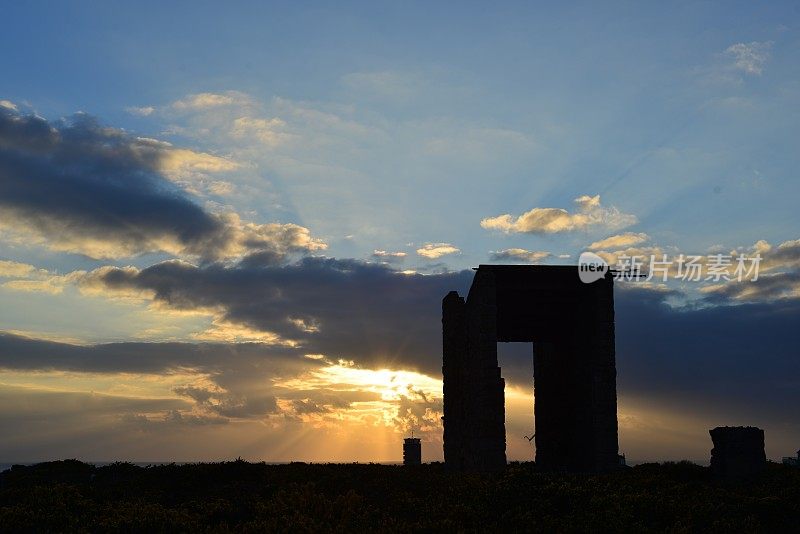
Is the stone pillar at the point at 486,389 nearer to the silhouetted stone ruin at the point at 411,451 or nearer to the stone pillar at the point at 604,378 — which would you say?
the stone pillar at the point at 604,378

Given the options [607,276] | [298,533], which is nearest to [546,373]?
[607,276]

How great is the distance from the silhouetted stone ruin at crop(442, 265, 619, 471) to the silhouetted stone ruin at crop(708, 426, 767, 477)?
684 cm

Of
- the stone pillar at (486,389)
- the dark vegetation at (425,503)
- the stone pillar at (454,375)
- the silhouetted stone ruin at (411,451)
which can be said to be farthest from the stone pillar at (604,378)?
the silhouetted stone ruin at (411,451)

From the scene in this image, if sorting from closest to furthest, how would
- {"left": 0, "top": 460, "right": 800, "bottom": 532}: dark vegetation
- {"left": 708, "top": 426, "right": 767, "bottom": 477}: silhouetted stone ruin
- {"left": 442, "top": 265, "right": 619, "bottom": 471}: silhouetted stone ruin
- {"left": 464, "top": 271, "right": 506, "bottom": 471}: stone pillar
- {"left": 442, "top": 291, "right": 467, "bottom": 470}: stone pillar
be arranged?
1. {"left": 0, "top": 460, "right": 800, "bottom": 532}: dark vegetation
2. {"left": 708, "top": 426, "right": 767, "bottom": 477}: silhouetted stone ruin
3. {"left": 464, "top": 271, "right": 506, "bottom": 471}: stone pillar
4. {"left": 442, "top": 265, "right": 619, "bottom": 471}: silhouetted stone ruin
5. {"left": 442, "top": 291, "right": 467, "bottom": 470}: stone pillar

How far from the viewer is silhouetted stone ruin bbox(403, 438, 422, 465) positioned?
154 ft

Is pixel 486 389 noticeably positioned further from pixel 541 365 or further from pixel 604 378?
pixel 541 365

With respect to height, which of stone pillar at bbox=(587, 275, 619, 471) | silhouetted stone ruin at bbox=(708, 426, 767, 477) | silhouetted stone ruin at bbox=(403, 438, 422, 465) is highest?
stone pillar at bbox=(587, 275, 619, 471)

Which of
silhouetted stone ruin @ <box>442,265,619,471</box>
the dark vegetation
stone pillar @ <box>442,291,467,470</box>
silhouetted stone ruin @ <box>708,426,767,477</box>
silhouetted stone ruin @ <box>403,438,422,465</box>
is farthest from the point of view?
silhouetted stone ruin @ <box>403,438,422,465</box>

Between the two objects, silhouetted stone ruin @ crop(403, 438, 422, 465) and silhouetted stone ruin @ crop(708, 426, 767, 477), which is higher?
silhouetted stone ruin @ crop(708, 426, 767, 477)

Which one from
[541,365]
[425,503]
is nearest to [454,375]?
[541,365]

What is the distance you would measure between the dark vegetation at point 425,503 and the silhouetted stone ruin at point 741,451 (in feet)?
1.64

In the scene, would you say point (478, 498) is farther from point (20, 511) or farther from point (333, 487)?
point (20, 511)

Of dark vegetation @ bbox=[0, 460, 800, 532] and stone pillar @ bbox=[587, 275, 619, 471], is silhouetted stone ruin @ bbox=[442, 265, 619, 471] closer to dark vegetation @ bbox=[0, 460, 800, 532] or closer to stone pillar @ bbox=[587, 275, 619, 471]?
stone pillar @ bbox=[587, 275, 619, 471]

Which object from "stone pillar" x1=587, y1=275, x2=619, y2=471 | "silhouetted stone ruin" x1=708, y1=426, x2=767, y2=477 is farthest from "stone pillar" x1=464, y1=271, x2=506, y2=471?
"silhouetted stone ruin" x1=708, y1=426, x2=767, y2=477
